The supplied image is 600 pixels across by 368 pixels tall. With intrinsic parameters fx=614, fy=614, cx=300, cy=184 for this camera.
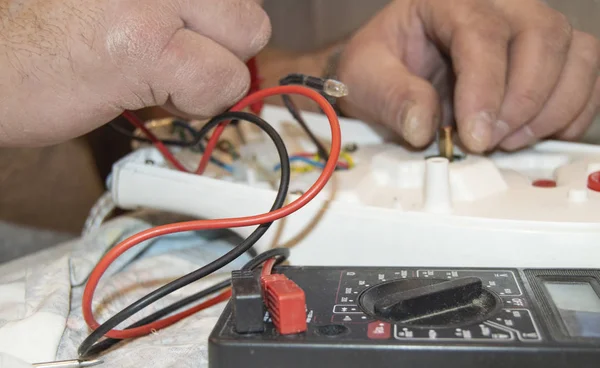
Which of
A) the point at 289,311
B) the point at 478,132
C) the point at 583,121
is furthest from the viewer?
the point at 583,121

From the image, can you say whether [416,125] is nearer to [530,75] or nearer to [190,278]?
[530,75]

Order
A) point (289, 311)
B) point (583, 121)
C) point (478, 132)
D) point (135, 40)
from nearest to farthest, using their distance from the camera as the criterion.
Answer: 1. point (289, 311)
2. point (135, 40)
3. point (478, 132)
4. point (583, 121)

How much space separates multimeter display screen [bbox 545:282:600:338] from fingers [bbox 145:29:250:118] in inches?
11.2

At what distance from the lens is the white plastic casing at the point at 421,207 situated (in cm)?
44

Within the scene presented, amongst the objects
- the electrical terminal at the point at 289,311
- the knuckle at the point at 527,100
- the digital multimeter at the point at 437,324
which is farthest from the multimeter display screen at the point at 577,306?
the knuckle at the point at 527,100

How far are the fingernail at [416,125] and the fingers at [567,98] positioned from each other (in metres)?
0.09

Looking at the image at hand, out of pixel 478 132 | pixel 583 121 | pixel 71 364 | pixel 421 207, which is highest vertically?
pixel 583 121

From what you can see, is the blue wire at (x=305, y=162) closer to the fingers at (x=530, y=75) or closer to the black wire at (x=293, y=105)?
the black wire at (x=293, y=105)

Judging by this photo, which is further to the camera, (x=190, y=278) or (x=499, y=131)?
(x=499, y=131)

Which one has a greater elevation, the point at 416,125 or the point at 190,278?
the point at 416,125

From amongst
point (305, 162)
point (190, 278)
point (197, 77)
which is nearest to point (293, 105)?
point (305, 162)

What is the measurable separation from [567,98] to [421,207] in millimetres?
247

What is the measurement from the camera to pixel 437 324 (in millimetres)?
350

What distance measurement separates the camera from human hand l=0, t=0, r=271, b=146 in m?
0.45
